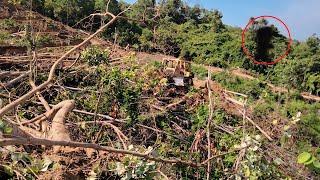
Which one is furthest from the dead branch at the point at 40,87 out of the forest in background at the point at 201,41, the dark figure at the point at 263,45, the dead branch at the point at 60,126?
the dark figure at the point at 263,45

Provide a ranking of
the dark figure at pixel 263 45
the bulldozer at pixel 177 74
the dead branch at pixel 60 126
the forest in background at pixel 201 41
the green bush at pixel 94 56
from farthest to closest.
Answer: the dark figure at pixel 263 45 < the forest in background at pixel 201 41 < the bulldozer at pixel 177 74 < the green bush at pixel 94 56 < the dead branch at pixel 60 126

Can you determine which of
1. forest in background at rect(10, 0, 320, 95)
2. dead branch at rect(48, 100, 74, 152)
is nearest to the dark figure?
forest in background at rect(10, 0, 320, 95)

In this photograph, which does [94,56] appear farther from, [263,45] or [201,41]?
[263,45]

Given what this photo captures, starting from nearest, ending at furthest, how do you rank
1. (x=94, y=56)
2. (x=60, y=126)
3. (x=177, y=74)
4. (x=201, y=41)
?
(x=60, y=126)
(x=94, y=56)
(x=177, y=74)
(x=201, y=41)

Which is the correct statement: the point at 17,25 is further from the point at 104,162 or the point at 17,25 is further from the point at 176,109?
the point at 104,162

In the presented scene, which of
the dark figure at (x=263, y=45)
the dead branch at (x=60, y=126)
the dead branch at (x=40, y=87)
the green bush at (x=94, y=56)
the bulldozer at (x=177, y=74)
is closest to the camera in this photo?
the dead branch at (x=40, y=87)

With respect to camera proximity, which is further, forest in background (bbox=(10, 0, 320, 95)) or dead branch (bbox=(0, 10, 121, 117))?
forest in background (bbox=(10, 0, 320, 95))

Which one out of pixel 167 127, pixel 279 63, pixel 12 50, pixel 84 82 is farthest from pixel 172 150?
pixel 279 63

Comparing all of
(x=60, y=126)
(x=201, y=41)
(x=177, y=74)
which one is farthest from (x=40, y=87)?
(x=201, y=41)

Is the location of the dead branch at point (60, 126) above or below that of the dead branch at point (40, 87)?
below

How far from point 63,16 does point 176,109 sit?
1588 centimetres

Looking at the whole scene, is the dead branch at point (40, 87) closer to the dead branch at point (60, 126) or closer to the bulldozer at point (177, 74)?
the dead branch at point (60, 126)

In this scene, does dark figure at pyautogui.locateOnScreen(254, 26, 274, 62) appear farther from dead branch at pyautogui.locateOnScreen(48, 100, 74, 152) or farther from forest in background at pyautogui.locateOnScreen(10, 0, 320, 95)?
dead branch at pyautogui.locateOnScreen(48, 100, 74, 152)

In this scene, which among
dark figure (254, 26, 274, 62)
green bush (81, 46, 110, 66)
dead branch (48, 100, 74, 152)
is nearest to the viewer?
dead branch (48, 100, 74, 152)
